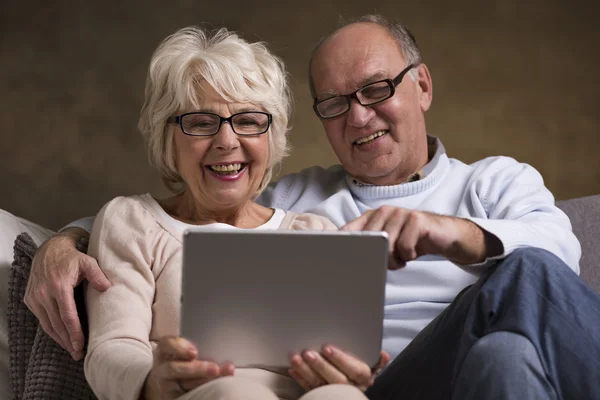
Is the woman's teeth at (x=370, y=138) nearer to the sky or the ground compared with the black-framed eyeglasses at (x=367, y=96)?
nearer to the ground

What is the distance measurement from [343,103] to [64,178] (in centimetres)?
115

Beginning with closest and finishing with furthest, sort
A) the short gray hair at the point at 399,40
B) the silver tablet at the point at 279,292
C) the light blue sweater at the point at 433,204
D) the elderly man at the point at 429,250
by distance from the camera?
the silver tablet at the point at 279,292 < the elderly man at the point at 429,250 < the light blue sweater at the point at 433,204 < the short gray hair at the point at 399,40

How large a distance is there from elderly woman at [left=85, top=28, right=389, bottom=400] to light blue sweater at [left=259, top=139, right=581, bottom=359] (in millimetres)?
285

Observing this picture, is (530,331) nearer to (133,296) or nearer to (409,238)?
(409,238)

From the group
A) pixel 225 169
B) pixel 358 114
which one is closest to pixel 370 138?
pixel 358 114

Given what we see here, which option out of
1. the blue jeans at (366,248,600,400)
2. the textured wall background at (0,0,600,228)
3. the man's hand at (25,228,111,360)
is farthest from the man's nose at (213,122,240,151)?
the textured wall background at (0,0,600,228)

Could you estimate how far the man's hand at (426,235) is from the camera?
55.0 inches

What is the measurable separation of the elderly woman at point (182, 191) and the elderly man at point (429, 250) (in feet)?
0.27

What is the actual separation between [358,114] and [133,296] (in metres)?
0.82

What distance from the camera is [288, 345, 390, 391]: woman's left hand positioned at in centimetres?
126

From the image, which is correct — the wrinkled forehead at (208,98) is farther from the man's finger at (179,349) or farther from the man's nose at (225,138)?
the man's finger at (179,349)

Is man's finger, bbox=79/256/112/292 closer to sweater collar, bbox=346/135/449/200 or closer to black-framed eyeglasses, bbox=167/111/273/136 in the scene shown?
black-framed eyeglasses, bbox=167/111/273/136

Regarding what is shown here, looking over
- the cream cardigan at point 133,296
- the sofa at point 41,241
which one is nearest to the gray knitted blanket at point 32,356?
the sofa at point 41,241

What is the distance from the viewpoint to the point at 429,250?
1442 millimetres
